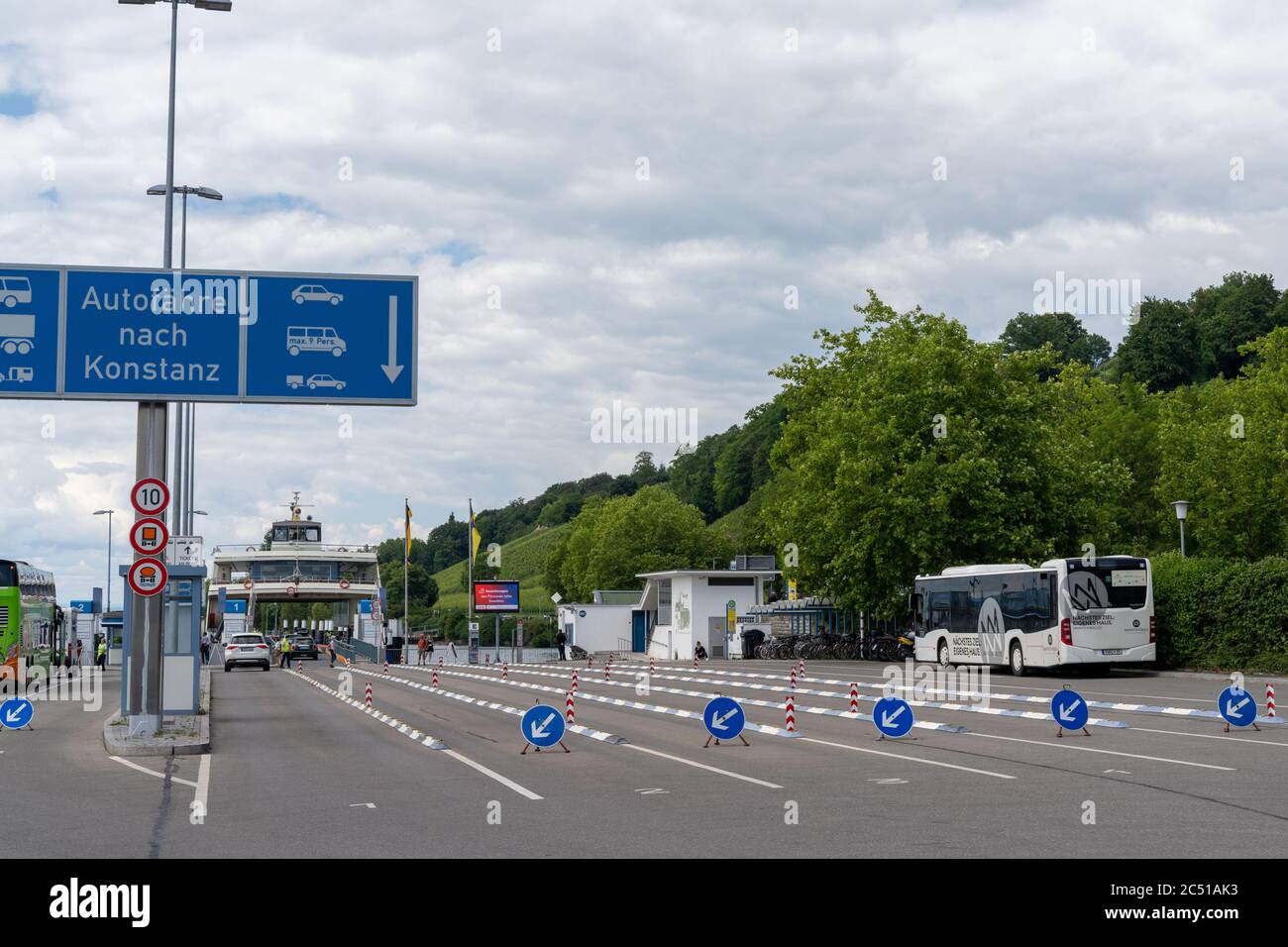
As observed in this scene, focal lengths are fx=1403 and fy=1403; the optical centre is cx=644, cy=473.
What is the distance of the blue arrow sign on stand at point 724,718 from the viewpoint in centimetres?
1894

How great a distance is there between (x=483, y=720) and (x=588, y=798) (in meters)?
12.6

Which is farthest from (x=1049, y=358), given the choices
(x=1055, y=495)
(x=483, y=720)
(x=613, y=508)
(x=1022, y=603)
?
(x=613, y=508)

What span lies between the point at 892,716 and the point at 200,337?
461 inches

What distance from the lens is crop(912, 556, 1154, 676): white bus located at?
35656mm

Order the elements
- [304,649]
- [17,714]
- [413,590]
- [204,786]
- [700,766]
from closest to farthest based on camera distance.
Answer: [204,786], [700,766], [17,714], [304,649], [413,590]

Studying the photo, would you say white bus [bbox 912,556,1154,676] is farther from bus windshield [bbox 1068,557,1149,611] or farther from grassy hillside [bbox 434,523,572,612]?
grassy hillside [bbox 434,523,572,612]

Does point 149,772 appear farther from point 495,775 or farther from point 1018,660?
point 1018,660

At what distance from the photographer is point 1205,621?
3619 cm

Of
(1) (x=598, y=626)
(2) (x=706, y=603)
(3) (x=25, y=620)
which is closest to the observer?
(3) (x=25, y=620)

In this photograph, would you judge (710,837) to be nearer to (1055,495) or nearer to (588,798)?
(588,798)

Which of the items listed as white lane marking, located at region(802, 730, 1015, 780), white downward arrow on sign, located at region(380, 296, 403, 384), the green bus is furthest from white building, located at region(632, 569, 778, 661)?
white lane marking, located at region(802, 730, 1015, 780)

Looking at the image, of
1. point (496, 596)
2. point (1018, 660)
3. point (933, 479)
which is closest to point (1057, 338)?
point (496, 596)

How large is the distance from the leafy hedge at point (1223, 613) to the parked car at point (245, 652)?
36.2 meters

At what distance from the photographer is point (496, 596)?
85.1 m
